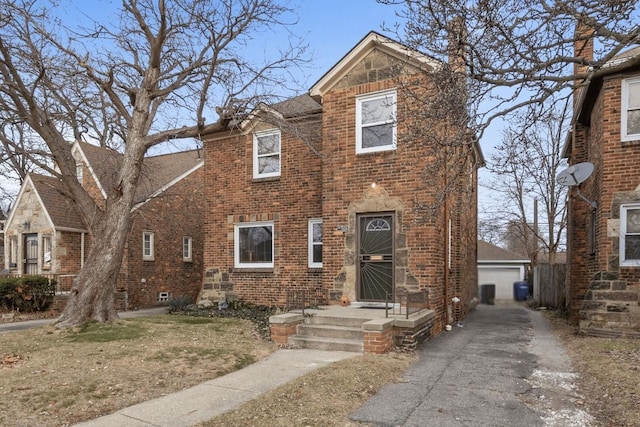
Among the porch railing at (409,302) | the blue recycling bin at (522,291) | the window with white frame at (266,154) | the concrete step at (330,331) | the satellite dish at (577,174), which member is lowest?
the blue recycling bin at (522,291)

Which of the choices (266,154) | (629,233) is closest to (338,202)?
(266,154)

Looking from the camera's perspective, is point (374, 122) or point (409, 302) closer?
point (409, 302)

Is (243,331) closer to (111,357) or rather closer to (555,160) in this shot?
(111,357)

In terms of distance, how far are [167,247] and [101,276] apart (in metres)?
8.37

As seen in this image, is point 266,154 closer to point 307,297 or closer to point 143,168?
point 307,297

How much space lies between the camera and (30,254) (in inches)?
660

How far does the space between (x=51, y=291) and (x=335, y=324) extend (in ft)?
34.6

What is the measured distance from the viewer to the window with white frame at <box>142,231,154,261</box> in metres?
16.8

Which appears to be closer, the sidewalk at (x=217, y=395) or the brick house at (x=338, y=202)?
the sidewalk at (x=217, y=395)

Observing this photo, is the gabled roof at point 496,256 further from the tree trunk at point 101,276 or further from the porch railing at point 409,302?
the tree trunk at point 101,276

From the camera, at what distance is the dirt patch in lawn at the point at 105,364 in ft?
16.5

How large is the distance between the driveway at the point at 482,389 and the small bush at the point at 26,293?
12019 millimetres

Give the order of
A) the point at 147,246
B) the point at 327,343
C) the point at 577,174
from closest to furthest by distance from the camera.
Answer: the point at 327,343 → the point at 577,174 → the point at 147,246

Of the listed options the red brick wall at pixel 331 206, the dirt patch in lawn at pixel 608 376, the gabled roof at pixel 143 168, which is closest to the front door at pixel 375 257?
the red brick wall at pixel 331 206
